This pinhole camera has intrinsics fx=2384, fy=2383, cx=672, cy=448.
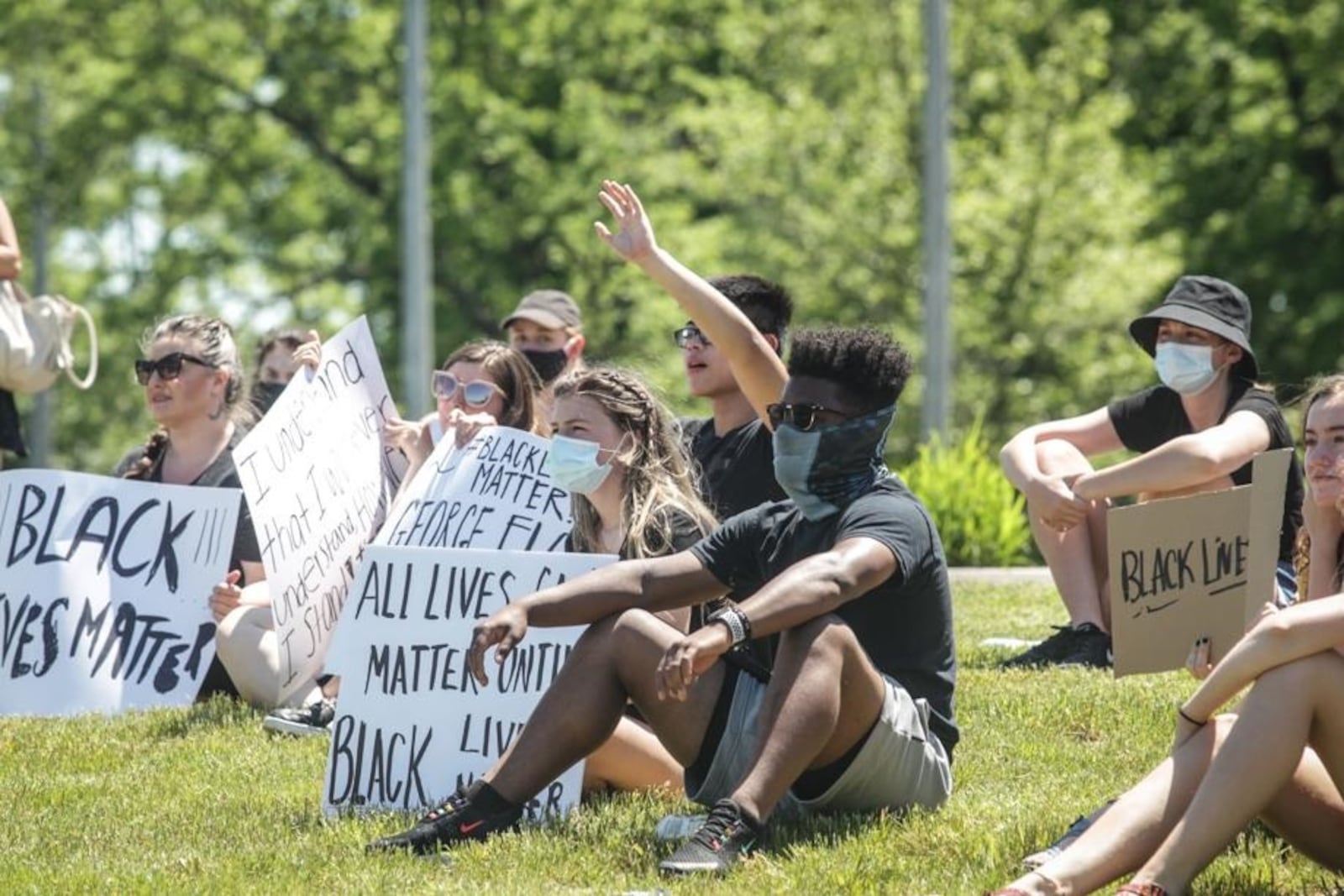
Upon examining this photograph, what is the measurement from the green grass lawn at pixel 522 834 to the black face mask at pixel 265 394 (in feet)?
9.77

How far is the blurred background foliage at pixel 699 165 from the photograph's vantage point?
2745 cm

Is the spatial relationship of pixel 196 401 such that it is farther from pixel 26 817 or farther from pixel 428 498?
pixel 26 817

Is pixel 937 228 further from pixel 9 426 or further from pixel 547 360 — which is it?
pixel 9 426

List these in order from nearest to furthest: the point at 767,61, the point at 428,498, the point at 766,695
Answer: the point at 766,695 < the point at 428,498 < the point at 767,61

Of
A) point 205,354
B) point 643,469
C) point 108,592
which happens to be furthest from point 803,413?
point 108,592

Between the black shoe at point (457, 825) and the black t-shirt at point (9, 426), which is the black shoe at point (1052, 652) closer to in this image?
the black shoe at point (457, 825)

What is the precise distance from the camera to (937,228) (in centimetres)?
2044

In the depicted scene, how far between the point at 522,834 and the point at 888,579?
1209 millimetres

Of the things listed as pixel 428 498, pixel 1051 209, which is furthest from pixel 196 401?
pixel 1051 209

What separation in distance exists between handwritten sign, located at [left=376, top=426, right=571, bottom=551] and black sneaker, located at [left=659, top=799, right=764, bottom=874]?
2.34 meters

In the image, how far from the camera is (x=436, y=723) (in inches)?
283

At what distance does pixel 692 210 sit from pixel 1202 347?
80.2 feet

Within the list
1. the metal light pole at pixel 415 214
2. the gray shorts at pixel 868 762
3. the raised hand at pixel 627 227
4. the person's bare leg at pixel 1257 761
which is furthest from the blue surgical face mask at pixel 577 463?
the metal light pole at pixel 415 214

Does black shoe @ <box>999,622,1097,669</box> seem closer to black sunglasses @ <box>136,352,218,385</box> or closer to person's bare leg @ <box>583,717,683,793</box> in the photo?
person's bare leg @ <box>583,717,683,793</box>
